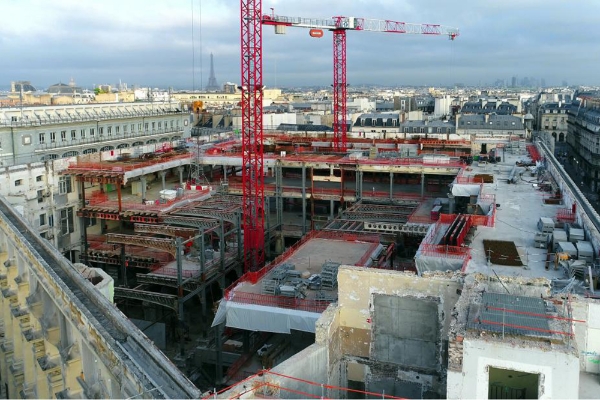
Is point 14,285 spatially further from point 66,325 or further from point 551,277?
point 551,277

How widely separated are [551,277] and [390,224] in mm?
20431

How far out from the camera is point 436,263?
25078 millimetres

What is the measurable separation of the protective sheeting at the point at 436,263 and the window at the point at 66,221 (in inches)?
1317

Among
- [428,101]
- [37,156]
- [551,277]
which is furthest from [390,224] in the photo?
[428,101]

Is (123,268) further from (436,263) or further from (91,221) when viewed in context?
(436,263)

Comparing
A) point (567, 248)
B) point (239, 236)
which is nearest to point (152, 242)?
point (239, 236)

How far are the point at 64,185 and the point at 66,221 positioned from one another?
295 centimetres

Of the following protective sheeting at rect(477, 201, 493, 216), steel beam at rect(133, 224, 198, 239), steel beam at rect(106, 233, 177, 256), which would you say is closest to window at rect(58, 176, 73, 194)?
steel beam at rect(133, 224, 198, 239)

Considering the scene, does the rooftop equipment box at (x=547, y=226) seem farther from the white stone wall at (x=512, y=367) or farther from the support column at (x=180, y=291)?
the support column at (x=180, y=291)

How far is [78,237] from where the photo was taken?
49812 mm

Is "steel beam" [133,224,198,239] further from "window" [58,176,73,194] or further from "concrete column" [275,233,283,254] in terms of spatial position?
"concrete column" [275,233,283,254]

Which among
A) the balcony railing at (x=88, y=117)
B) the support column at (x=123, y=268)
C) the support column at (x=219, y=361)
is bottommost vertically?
the support column at (x=219, y=361)

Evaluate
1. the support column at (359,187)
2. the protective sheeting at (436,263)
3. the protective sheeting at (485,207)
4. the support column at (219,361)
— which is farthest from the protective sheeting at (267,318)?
the support column at (359,187)

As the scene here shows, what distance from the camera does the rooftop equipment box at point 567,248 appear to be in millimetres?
24328
